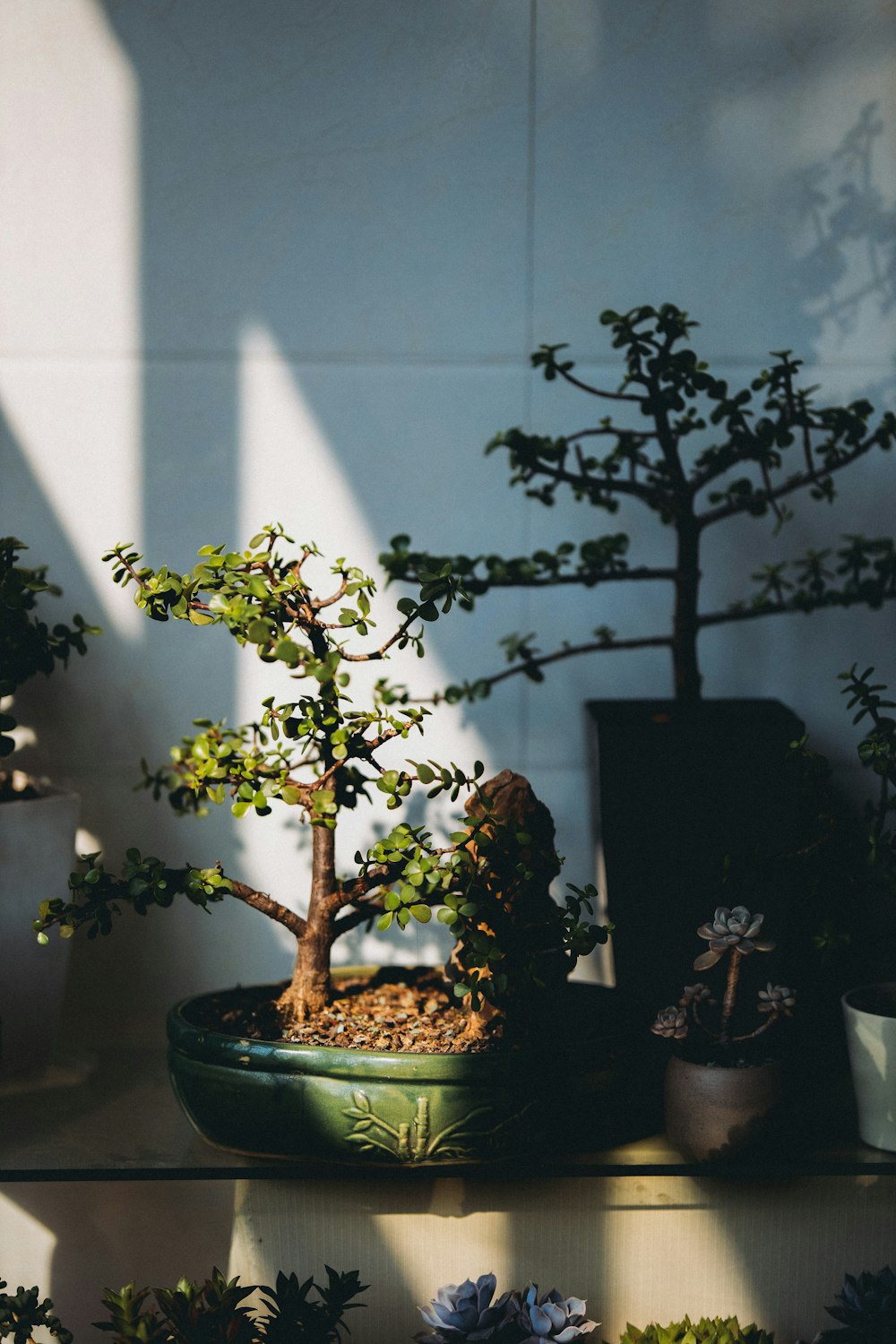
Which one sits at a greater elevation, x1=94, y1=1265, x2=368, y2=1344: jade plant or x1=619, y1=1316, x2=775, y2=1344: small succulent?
x1=94, y1=1265, x2=368, y2=1344: jade plant

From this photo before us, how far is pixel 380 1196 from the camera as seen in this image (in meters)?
0.99

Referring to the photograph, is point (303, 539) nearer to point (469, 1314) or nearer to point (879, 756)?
point (879, 756)

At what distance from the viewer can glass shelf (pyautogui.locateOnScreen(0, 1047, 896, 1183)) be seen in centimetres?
96

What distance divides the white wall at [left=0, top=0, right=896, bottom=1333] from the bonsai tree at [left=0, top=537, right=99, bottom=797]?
0.13m

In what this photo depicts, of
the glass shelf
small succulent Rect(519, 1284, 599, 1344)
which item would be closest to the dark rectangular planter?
the glass shelf

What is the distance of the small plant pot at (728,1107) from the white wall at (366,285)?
1.20 feet

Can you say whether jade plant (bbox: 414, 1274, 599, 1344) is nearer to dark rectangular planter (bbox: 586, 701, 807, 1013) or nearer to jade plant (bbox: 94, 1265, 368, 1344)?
jade plant (bbox: 94, 1265, 368, 1344)

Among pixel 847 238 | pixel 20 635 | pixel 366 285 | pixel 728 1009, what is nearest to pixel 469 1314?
pixel 728 1009

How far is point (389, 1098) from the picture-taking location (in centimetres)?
93

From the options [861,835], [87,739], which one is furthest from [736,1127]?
[87,739]

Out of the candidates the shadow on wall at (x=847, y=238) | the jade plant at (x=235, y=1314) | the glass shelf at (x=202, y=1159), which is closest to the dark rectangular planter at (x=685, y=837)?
the glass shelf at (x=202, y=1159)

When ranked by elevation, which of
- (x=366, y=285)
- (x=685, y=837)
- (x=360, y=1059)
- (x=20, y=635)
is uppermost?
(x=366, y=285)

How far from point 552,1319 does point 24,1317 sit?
0.45 meters

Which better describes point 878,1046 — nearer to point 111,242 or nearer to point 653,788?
point 653,788
